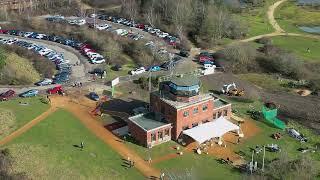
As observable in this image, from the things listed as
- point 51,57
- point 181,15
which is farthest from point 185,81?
point 181,15

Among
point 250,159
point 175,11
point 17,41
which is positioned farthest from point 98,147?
point 175,11

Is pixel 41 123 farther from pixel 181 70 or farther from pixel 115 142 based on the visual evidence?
pixel 181 70

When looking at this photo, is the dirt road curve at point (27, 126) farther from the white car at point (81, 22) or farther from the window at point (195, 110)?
the white car at point (81, 22)

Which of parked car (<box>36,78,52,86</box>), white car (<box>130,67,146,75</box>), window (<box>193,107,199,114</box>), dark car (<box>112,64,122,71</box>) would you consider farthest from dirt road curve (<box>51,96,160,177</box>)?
dark car (<box>112,64,122,71</box>)

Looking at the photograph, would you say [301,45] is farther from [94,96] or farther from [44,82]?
[44,82]

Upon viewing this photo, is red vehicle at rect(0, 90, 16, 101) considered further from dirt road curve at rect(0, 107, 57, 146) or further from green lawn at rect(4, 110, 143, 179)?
green lawn at rect(4, 110, 143, 179)

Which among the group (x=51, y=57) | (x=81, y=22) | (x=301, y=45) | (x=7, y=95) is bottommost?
(x=301, y=45)
